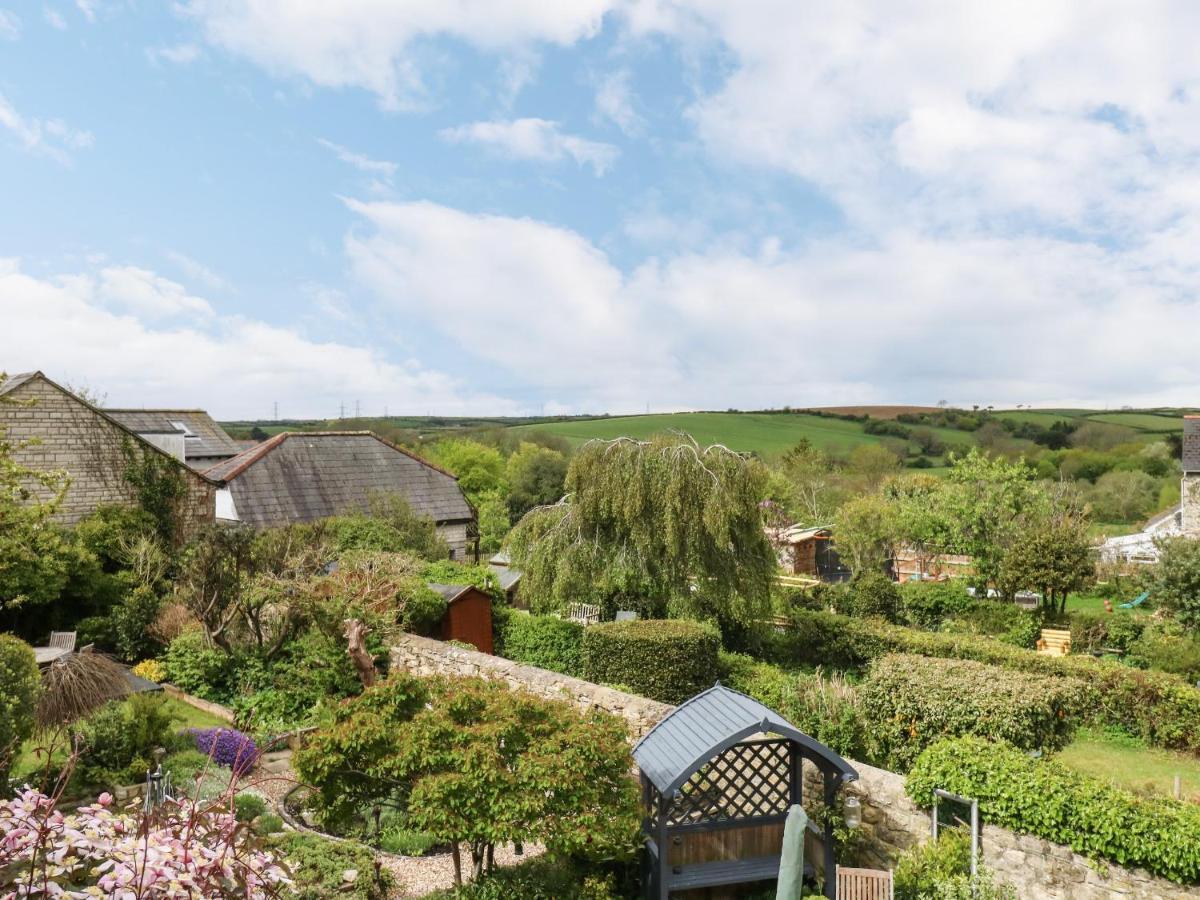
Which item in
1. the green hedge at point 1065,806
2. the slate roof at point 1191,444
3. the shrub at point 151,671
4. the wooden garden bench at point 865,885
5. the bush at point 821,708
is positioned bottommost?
the shrub at point 151,671

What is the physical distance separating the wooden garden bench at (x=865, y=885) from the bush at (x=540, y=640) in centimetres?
868

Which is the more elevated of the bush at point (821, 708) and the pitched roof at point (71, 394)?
the pitched roof at point (71, 394)

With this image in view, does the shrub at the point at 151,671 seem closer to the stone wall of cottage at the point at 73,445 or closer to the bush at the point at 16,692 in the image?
the stone wall of cottage at the point at 73,445

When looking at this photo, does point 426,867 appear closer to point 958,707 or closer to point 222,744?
point 222,744

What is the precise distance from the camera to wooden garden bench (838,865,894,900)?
26.0 feet

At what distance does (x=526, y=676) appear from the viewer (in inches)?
530

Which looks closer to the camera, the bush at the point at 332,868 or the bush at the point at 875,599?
the bush at the point at 332,868

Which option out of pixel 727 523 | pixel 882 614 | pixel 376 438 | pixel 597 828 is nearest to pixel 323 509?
pixel 376 438

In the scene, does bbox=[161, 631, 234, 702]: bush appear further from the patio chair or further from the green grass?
the green grass

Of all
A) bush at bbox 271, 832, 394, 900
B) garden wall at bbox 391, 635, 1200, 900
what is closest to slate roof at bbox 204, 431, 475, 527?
garden wall at bbox 391, 635, 1200, 900

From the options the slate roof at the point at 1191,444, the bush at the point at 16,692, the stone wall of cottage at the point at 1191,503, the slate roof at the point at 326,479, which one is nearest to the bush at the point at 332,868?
the bush at the point at 16,692

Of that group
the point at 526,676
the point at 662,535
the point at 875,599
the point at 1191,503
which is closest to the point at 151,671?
the point at 526,676

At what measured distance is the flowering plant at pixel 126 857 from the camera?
2811mm

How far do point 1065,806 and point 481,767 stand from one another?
5.76m
